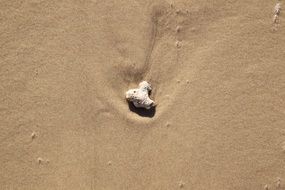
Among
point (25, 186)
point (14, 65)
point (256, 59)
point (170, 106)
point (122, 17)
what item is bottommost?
point (25, 186)

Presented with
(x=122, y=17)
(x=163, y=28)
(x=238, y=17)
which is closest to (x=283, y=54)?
(x=238, y=17)

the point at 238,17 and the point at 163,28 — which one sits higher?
the point at 238,17

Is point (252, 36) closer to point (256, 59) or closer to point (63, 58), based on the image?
point (256, 59)
